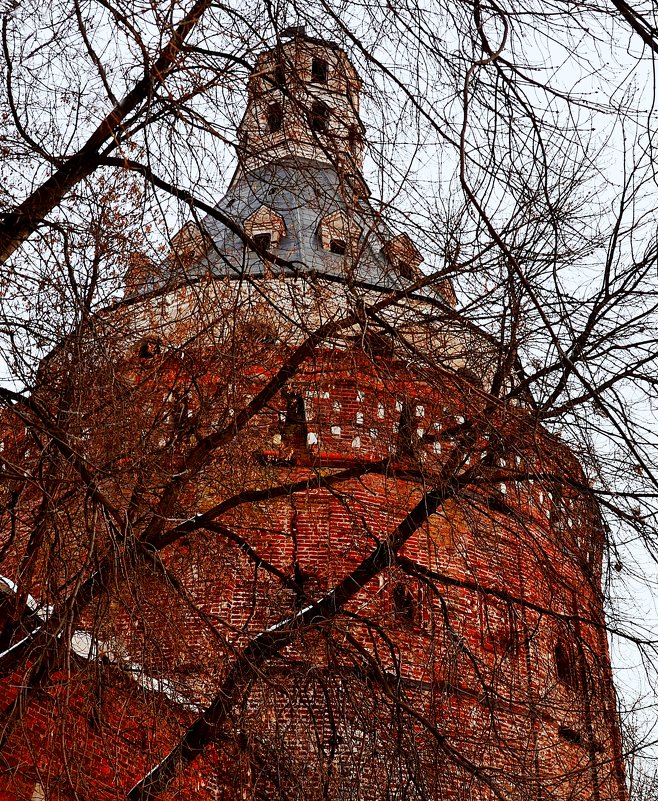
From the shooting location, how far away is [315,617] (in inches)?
205

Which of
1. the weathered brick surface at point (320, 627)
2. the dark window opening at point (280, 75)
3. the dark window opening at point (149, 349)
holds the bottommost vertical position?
the weathered brick surface at point (320, 627)

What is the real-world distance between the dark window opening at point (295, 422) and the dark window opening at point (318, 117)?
238 cm

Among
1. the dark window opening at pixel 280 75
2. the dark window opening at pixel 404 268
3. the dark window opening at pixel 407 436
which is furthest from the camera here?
the dark window opening at pixel 404 268

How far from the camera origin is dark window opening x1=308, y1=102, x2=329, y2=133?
4209mm

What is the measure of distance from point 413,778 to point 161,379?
260cm

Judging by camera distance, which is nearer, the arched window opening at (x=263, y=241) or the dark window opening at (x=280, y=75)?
the dark window opening at (x=280, y=75)

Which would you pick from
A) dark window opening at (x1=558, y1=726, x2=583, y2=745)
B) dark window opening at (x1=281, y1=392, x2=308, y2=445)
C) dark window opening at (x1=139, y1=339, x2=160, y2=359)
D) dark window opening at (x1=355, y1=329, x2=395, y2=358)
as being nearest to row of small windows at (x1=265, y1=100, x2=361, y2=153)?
dark window opening at (x1=355, y1=329, x2=395, y2=358)

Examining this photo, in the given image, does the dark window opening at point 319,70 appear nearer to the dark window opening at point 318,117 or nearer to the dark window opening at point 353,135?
the dark window opening at point 318,117

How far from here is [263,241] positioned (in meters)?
5.36

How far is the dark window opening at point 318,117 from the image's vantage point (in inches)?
166

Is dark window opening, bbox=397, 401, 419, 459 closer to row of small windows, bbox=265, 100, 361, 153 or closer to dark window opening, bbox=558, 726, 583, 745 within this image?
row of small windows, bbox=265, 100, 361, 153

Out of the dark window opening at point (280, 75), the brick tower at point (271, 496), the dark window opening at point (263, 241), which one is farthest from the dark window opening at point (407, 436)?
the dark window opening at point (280, 75)

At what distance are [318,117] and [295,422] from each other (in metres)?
3.01

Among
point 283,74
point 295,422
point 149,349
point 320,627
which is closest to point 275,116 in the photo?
point 283,74
